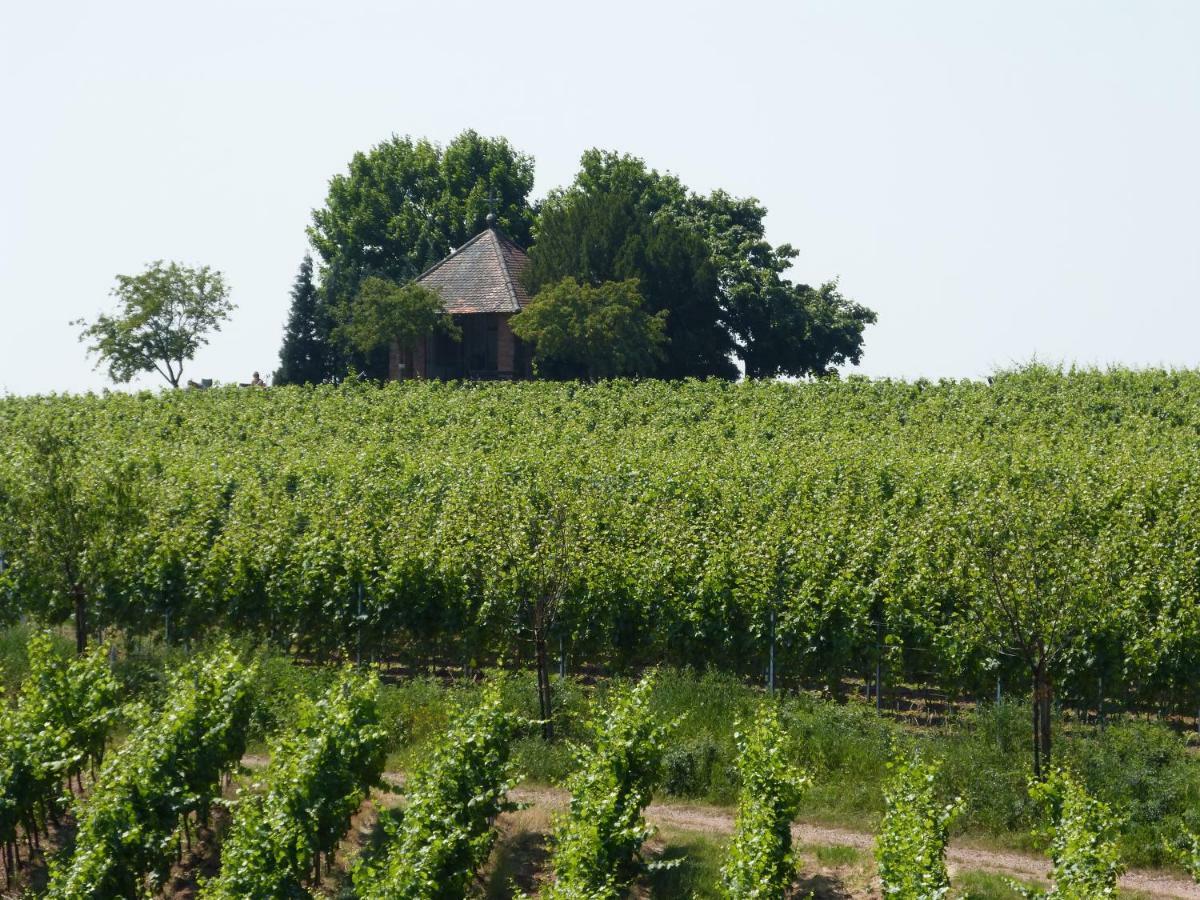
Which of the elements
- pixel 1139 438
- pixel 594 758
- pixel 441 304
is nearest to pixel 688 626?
pixel 594 758

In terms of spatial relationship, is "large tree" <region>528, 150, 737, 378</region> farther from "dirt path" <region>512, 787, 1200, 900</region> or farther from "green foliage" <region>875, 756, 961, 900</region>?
"green foliage" <region>875, 756, 961, 900</region>

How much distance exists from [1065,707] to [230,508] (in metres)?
16.6

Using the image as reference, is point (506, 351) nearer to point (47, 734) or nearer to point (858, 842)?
point (47, 734)

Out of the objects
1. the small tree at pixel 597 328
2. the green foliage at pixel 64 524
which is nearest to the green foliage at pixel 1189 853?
the green foliage at pixel 64 524

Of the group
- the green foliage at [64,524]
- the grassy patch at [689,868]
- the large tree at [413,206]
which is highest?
the large tree at [413,206]

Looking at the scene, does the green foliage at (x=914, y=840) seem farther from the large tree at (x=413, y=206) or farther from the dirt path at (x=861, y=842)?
the large tree at (x=413, y=206)

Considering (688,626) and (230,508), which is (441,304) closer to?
(230,508)

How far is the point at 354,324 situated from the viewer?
57.9 meters

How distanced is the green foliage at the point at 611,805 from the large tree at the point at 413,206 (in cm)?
5332

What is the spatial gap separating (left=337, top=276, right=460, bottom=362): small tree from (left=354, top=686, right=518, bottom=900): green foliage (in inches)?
1506

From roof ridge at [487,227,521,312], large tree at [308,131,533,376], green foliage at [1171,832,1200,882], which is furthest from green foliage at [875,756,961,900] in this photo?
large tree at [308,131,533,376]

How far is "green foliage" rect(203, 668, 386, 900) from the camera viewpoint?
16484 millimetres

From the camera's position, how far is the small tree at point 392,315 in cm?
5644

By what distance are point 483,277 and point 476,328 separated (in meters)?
2.43
